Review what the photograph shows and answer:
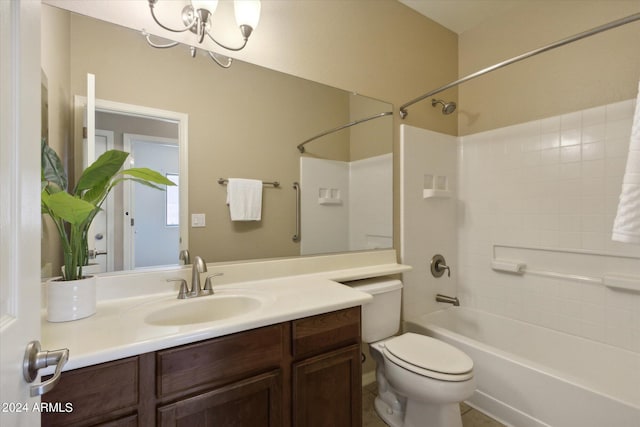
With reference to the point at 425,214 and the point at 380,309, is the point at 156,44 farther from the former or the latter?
the point at 425,214

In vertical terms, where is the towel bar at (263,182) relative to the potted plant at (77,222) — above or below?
above

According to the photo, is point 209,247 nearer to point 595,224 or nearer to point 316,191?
point 316,191

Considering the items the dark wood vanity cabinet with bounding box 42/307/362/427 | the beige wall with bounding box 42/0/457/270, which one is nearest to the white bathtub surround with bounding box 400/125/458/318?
the beige wall with bounding box 42/0/457/270

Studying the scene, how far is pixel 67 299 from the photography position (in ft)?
2.97

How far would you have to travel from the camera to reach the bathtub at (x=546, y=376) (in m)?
1.25

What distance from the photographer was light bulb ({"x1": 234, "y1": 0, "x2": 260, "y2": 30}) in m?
1.31

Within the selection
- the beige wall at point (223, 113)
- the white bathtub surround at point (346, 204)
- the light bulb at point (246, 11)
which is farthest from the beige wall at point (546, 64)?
the light bulb at point (246, 11)

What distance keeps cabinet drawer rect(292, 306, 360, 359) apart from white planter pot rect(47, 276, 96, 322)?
69cm

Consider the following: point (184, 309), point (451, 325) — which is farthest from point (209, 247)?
point (451, 325)

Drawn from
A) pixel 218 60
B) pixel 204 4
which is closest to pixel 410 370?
pixel 218 60

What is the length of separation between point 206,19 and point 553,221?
2296 millimetres

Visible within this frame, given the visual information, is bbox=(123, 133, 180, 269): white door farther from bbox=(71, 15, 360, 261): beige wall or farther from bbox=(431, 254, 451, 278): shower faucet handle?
bbox=(431, 254, 451, 278): shower faucet handle

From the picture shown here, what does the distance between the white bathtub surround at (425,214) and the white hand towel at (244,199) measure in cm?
104

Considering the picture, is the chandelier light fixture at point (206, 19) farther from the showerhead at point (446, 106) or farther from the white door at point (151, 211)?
the showerhead at point (446, 106)
